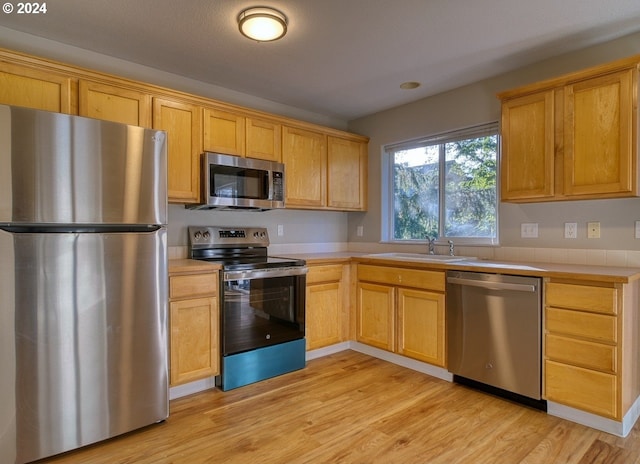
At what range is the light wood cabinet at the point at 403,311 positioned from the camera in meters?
2.87

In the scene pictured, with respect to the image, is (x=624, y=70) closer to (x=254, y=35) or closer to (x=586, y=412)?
(x=586, y=412)

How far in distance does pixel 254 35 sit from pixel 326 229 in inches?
90.1

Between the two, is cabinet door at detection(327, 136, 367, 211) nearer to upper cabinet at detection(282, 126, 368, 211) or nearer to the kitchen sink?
upper cabinet at detection(282, 126, 368, 211)

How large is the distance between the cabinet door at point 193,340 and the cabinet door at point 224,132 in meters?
1.19

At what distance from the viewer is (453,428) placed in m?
2.17

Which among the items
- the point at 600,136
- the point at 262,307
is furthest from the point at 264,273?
the point at 600,136

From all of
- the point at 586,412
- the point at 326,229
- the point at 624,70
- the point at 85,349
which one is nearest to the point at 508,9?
the point at 624,70

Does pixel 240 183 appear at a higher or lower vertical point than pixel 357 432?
higher

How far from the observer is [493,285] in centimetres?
249

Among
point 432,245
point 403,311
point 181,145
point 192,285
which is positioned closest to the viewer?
point 192,285

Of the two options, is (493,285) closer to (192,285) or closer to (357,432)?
(357,432)

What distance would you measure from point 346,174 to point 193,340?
2233 millimetres

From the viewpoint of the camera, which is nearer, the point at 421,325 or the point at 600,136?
the point at 600,136

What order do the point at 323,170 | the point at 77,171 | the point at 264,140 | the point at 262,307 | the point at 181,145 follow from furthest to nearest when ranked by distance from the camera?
the point at 323,170
the point at 264,140
the point at 262,307
the point at 181,145
the point at 77,171
